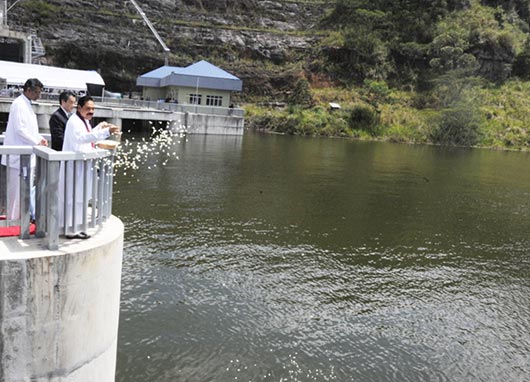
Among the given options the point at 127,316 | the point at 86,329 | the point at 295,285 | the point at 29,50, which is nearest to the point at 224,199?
the point at 295,285

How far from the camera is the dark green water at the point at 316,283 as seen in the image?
862cm

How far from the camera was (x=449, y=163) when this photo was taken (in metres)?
40.6

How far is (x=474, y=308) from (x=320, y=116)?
57886mm

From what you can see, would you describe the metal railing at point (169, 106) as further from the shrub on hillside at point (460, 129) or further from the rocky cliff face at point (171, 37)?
the shrub on hillside at point (460, 129)

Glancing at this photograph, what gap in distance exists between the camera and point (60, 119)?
6.64 metres

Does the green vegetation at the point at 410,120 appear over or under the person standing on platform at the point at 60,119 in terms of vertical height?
over

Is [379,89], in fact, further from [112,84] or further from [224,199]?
[224,199]

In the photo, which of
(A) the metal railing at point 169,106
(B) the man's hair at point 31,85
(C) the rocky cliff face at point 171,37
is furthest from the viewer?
(C) the rocky cliff face at point 171,37

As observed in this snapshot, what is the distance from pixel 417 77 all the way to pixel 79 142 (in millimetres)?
83352

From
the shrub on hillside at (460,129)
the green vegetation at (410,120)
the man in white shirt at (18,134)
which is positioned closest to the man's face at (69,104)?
the man in white shirt at (18,134)

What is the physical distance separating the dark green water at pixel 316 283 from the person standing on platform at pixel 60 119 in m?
3.70

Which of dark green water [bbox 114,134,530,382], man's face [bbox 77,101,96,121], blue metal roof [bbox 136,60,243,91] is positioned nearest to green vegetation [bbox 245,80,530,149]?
blue metal roof [bbox 136,60,243,91]

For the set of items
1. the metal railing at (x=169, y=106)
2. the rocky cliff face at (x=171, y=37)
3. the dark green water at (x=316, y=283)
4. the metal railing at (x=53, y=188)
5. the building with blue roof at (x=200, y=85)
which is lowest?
the dark green water at (x=316, y=283)

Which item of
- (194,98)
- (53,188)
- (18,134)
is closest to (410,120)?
(194,98)
